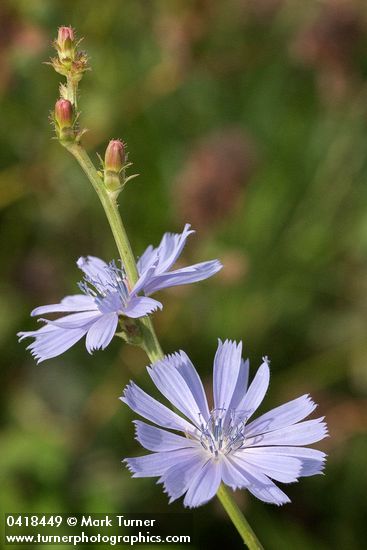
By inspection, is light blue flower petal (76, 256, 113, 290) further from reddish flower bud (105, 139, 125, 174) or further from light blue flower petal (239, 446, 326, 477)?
light blue flower petal (239, 446, 326, 477)

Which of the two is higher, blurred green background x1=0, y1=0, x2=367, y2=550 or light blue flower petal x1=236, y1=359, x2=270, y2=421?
blurred green background x1=0, y1=0, x2=367, y2=550

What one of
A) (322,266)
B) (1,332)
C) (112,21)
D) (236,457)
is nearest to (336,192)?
(322,266)

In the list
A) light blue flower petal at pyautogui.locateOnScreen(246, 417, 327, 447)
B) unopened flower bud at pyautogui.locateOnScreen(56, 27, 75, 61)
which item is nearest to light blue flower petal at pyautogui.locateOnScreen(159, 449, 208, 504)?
light blue flower petal at pyautogui.locateOnScreen(246, 417, 327, 447)

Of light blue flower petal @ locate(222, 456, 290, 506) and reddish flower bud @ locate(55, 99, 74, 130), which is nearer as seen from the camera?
light blue flower petal @ locate(222, 456, 290, 506)

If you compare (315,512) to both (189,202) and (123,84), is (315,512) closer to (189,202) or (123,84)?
(189,202)

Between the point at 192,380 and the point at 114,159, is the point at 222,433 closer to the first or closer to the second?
the point at 192,380

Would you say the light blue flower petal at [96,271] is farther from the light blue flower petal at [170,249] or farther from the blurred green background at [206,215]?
the blurred green background at [206,215]

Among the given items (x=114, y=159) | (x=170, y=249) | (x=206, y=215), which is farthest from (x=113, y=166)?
(x=206, y=215)
